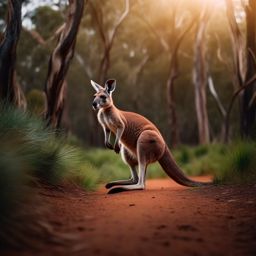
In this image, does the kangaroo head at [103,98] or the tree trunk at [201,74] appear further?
the tree trunk at [201,74]

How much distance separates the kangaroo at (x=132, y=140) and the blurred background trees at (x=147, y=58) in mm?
12459

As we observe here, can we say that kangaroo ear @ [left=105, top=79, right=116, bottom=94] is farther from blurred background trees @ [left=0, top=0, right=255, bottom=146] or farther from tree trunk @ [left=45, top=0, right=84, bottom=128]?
blurred background trees @ [left=0, top=0, right=255, bottom=146]

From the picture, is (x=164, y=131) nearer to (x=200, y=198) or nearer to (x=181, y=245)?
(x=200, y=198)

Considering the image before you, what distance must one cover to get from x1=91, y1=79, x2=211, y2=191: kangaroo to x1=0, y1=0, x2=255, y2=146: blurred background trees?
12.5m

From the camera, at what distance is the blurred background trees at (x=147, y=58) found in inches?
973

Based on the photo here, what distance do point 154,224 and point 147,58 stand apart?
27605 millimetres

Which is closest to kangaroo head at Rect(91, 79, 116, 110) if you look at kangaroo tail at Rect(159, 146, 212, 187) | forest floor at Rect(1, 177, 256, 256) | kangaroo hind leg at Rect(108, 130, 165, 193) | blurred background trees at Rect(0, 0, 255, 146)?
kangaroo hind leg at Rect(108, 130, 165, 193)

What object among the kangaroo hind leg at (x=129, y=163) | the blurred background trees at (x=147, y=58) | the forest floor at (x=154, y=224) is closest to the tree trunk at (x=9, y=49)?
Answer: the kangaroo hind leg at (x=129, y=163)

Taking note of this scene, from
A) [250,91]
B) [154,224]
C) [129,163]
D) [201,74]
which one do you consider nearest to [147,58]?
[201,74]

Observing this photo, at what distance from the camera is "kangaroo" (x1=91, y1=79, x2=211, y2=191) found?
739 centimetres

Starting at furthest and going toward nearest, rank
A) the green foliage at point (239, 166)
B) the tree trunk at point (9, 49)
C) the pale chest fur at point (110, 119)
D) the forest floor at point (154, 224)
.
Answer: the tree trunk at point (9, 49) < the green foliage at point (239, 166) < the pale chest fur at point (110, 119) < the forest floor at point (154, 224)

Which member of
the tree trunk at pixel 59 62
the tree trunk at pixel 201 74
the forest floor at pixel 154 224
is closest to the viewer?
the forest floor at pixel 154 224

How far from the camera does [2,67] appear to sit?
28.7ft

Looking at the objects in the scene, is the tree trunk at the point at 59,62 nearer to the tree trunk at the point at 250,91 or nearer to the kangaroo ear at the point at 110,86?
the kangaroo ear at the point at 110,86
